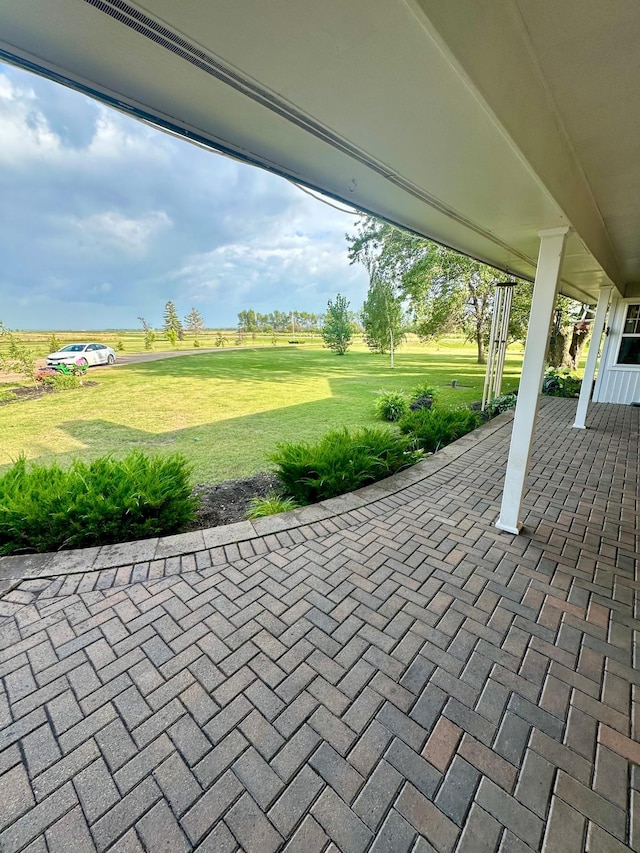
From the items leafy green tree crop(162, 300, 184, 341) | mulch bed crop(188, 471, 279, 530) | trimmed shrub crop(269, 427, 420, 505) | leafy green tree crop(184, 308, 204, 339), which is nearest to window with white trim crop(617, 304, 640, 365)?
trimmed shrub crop(269, 427, 420, 505)

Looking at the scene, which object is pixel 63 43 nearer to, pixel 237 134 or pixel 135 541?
pixel 237 134

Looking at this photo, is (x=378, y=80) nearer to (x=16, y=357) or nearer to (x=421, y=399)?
(x=421, y=399)

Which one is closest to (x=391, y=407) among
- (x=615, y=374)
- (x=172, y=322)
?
(x=615, y=374)

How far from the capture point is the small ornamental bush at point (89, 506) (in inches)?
92.4

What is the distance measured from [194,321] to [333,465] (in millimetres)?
18339

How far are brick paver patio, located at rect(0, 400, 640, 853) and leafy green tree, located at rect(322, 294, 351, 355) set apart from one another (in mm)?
20117

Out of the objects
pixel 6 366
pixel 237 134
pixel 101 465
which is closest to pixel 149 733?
pixel 101 465

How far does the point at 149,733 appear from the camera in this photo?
50.8 inches

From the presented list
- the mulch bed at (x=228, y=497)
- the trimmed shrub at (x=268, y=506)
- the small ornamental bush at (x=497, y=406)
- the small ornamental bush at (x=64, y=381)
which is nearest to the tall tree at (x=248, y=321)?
the small ornamental bush at (x=64, y=381)

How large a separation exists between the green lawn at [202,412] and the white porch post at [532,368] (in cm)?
261

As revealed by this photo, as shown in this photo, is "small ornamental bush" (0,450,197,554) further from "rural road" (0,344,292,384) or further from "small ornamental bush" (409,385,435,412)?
"rural road" (0,344,292,384)

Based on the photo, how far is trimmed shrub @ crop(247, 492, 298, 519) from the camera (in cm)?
296

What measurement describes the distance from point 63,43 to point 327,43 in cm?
79

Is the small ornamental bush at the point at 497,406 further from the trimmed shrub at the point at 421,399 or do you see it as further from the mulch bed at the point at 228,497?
the mulch bed at the point at 228,497
